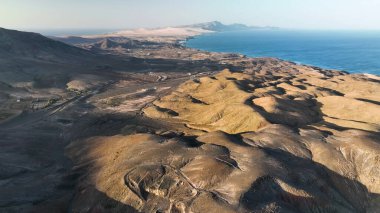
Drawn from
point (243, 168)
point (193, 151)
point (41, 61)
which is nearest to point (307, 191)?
point (243, 168)

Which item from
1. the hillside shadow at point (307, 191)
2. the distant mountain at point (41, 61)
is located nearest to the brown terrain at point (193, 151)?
the hillside shadow at point (307, 191)

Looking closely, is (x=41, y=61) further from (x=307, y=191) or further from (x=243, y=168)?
(x=307, y=191)

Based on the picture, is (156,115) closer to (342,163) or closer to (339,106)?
(339,106)

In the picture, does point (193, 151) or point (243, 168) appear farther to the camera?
point (193, 151)

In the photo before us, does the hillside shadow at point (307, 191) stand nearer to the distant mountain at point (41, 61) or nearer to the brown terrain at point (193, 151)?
the brown terrain at point (193, 151)

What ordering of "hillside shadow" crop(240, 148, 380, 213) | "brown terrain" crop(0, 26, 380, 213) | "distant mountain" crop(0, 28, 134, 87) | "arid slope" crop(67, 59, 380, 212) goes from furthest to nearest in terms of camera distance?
"distant mountain" crop(0, 28, 134, 87), "brown terrain" crop(0, 26, 380, 213), "arid slope" crop(67, 59, 380, 212), "hillside shadow" crop(240, 148, 380, 213)

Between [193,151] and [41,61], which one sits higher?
[193,151]

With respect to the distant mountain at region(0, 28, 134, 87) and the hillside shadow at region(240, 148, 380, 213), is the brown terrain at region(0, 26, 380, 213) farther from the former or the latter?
the distant mountain at region(0, 28, 134, 87)

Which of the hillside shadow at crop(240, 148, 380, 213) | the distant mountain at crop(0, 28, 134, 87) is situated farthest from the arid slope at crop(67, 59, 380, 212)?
the distant mountain at crop(0, 28, 134, 87)

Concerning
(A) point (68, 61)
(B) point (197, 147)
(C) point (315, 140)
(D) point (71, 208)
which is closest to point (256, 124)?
(C) point (315, 140)

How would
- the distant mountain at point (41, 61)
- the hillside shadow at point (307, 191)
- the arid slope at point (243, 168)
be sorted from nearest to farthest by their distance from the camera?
the hillside shadow at point (307, 191)
the arid slope at point (243, 168)
the distant mountain at point (41, 61)
